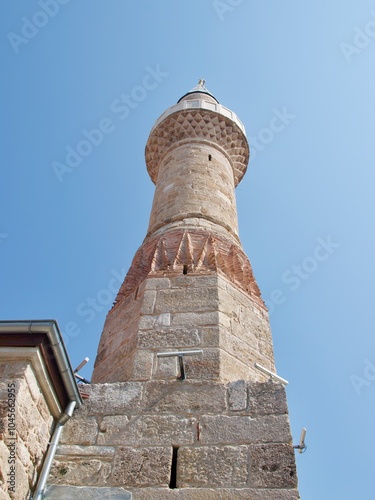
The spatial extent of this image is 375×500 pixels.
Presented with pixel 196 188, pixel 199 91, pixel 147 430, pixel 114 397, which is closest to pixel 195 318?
pixel 114 397

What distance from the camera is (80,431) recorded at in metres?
3.80

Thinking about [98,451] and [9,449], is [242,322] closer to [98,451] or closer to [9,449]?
[98,451]

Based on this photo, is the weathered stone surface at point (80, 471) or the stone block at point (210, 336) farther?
the stone block at point (210, 336)

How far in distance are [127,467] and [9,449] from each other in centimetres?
83

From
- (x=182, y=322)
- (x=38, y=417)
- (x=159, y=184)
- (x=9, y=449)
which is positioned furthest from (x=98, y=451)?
(x=159, y=184)

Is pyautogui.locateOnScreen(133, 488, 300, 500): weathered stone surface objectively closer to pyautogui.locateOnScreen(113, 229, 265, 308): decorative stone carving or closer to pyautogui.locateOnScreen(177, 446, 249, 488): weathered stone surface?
pyautogui.locateOnScreen(177, 446, 249, 488): weathered stone surface

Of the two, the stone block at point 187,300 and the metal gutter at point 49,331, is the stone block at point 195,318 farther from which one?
the metal gutter at point 49,331

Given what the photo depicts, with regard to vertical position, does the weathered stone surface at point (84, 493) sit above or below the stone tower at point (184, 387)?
below

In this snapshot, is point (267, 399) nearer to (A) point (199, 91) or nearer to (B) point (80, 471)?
(B) point (80, 471)

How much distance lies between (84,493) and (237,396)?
50.9 inches

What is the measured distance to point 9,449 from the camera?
3.12 m

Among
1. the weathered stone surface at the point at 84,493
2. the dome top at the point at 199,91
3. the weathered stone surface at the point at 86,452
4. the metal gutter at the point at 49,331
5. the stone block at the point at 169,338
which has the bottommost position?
the weathered stone surface at the point at 84,493

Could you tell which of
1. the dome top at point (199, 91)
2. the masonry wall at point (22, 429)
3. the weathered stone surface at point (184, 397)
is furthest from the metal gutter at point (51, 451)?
the dome top at point (199, 91)

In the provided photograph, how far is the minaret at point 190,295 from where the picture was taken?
444 cm
